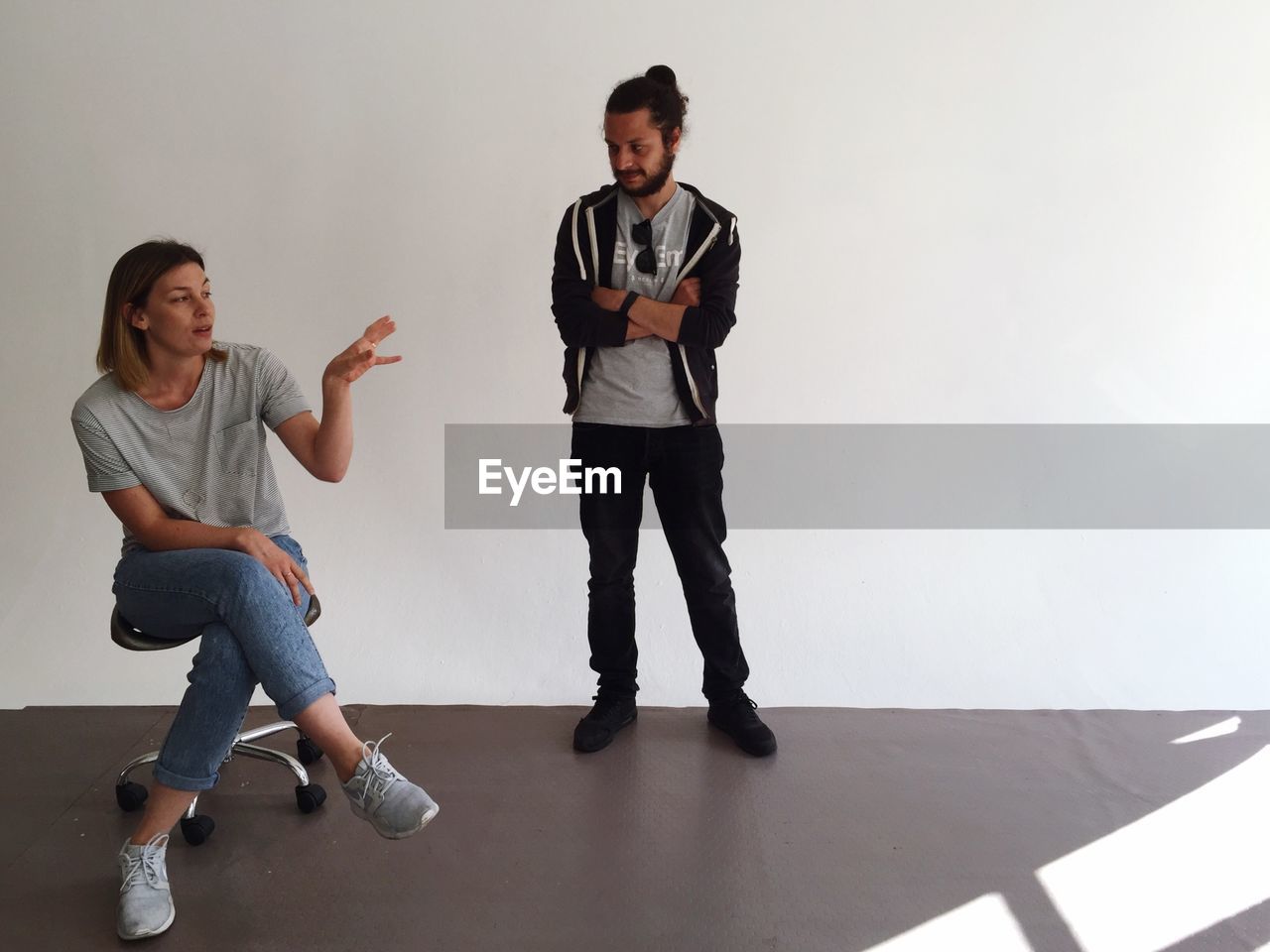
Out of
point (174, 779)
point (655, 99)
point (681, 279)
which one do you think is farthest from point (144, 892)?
point (655, 99)

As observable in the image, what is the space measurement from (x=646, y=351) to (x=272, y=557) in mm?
982

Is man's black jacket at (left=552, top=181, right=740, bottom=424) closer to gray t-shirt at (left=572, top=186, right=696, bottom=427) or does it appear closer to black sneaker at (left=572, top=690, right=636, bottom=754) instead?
gray t-shirt at (left=572, top=186, right=696, bottom=427)

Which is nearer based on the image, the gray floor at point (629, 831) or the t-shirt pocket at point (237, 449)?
the gray floor at point (629, 831)

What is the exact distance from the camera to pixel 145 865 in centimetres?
192

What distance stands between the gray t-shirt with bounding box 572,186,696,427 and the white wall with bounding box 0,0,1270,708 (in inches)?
22.7

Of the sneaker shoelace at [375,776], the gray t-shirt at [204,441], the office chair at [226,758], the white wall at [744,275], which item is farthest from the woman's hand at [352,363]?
the white wall at [744,275]

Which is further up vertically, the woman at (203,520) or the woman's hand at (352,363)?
the woman's hand at (352,363)

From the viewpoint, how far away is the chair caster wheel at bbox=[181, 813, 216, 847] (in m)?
2.17

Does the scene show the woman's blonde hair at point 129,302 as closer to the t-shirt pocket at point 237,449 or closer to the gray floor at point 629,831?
the t-shirt pocket at point 237,449

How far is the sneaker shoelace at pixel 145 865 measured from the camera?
6.27ft

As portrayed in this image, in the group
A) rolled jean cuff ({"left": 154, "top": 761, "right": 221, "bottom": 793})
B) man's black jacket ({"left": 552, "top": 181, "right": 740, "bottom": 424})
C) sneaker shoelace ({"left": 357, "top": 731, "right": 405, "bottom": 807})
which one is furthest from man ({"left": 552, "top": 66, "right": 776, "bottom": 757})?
rolled jean cuff ({"left": 154, "top": 761, "right": 221, "bottom": 793})

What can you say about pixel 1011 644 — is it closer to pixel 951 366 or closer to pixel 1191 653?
pixel 1191 653

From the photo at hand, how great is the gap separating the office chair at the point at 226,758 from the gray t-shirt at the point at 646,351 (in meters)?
0.83

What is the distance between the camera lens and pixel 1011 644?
3.12 m
